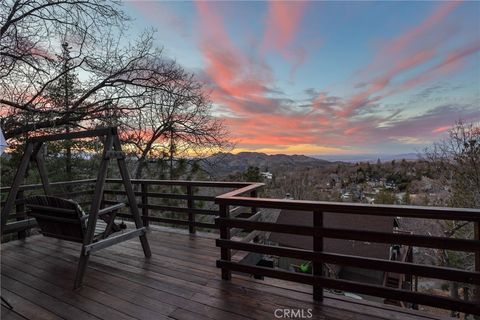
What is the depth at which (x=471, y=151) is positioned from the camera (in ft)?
34.0

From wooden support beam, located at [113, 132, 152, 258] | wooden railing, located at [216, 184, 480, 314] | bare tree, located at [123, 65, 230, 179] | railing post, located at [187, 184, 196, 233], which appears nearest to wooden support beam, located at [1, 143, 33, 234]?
wooden support beam, located at [113, 132, 152, 258]

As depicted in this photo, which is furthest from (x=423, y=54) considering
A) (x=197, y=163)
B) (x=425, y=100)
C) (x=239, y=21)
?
(x=197, y=163)

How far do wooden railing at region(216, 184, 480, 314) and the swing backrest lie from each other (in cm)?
156

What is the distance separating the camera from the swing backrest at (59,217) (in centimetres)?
288

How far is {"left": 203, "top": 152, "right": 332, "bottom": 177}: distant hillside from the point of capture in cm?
1130

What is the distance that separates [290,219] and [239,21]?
328 inches

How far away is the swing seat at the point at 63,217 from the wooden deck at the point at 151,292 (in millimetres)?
430

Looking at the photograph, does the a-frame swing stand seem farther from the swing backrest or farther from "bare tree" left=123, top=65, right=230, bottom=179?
"bare tree" left=123, top=65, right=230, bottom=179

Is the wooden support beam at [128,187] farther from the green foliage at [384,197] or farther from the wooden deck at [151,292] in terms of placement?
the green foliage at [384,197]

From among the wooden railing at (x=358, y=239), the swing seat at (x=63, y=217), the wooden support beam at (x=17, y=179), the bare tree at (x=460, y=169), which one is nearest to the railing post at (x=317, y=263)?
Result: the wooden railing at (x=358, y=239)

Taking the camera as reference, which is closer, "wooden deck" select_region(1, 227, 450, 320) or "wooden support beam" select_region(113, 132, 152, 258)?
"wooden deck" select_region(1, 227, 450, 320)

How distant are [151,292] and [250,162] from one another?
1036 cm

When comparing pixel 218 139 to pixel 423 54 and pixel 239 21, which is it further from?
pixel 423 54

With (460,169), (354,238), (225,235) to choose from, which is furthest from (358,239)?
(460,169)
